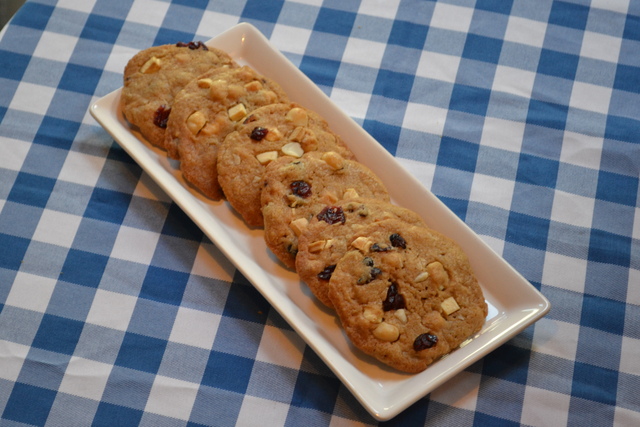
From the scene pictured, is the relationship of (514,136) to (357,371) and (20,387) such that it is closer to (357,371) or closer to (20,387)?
(357,371)

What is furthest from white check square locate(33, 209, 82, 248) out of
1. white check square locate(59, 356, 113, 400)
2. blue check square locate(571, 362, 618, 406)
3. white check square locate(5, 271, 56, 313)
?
blue check square locate(571, 362, 618, 406)

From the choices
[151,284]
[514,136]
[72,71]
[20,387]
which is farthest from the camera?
[72,71]

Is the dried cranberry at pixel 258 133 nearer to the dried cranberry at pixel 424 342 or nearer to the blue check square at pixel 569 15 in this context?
the dried cranberry at pixel 424 342

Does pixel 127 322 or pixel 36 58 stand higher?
pixel 36 58

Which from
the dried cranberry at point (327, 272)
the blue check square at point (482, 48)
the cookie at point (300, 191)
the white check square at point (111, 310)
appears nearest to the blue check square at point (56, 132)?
the white check square at point (111, 310)

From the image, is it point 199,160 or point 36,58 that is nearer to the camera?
point 199,160

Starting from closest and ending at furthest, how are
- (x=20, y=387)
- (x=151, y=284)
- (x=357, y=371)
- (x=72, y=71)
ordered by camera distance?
(x=357, y=371) → (x=20, y=387) → (x=151, y=284) → (x=72, y=71)

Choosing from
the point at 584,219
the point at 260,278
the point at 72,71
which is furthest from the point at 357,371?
the point at 72,71
